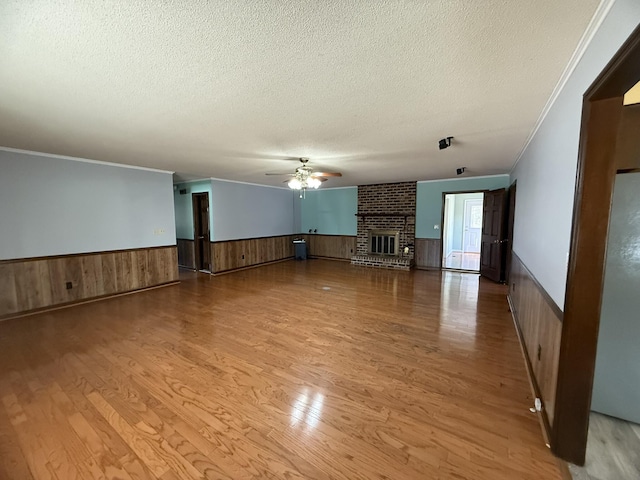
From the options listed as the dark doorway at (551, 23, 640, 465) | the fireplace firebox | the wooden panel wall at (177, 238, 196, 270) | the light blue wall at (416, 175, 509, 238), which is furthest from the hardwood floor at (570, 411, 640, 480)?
the wooden panel wall at (177, 238, 196, 270)

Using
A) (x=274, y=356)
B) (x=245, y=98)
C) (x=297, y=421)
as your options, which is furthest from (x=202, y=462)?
(x=245, y=98)

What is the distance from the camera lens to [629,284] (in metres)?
1.73

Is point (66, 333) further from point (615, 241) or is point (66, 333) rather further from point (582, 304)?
point (615, 241)

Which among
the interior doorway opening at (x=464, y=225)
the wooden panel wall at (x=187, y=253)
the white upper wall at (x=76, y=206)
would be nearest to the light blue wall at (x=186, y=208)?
the wooden panel wall at (x=187, y=253)

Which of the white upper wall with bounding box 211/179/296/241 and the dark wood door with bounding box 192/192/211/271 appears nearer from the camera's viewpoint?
the white upper wall with bounding box 211/179/296/241

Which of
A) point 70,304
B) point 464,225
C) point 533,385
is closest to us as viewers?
point 533,385

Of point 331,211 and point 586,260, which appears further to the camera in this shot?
point 331,211

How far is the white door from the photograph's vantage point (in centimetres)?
980

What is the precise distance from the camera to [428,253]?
23.1 ft

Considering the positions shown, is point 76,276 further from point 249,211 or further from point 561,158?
point 561,158

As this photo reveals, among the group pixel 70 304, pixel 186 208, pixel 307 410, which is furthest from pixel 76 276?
pixel 307 410

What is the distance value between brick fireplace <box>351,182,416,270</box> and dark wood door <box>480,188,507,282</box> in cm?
169

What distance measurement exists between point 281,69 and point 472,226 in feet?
34.1

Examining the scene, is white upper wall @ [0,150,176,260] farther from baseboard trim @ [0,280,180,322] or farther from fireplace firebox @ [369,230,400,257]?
fireplace firebox @ [369,230,400,257]
